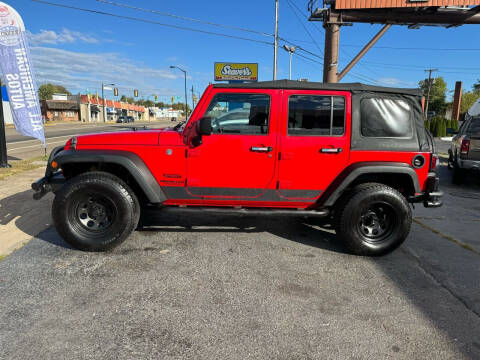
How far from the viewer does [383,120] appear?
3746 mm

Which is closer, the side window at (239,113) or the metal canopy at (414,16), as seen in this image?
the side window at (239,113)

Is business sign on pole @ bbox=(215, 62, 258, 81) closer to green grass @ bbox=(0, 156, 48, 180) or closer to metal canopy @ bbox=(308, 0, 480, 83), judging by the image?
metal canopy @ bbox=(308, 0, 480, 83)

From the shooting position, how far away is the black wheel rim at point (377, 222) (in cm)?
374

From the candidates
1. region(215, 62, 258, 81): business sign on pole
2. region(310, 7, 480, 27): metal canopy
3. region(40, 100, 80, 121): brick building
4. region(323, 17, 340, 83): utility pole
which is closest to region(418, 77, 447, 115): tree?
region(215, 62, 258, 81): business sign on pole

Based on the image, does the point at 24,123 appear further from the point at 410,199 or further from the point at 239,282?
the point at 410,199

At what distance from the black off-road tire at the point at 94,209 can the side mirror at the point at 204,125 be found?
110cm

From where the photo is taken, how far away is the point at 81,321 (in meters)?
2.45

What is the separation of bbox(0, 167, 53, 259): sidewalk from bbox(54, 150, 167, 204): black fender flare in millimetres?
1246

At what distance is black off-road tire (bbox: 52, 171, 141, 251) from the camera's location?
359 centimetres

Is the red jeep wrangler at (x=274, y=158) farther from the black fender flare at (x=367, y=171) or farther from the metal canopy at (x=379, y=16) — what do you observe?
the metal canopy at (x=379, y=16)

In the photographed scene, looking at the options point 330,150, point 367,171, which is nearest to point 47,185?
point 330,150

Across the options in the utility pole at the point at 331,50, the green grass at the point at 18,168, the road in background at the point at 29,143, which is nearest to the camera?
the green grass at the point at 18,168

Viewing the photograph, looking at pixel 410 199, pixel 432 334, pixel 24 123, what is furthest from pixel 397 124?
pixel 24 123

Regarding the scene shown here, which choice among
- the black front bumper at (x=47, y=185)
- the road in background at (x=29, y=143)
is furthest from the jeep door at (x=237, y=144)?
the road in background at (x=29, y=143)
